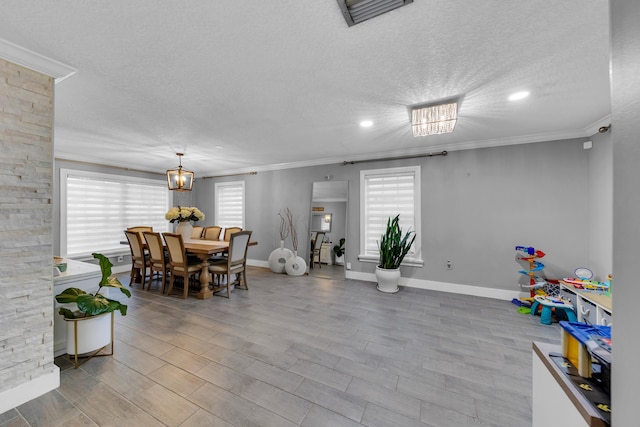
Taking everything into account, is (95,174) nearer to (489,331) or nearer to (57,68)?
(57,68)

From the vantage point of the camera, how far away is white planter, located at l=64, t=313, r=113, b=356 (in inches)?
78.6

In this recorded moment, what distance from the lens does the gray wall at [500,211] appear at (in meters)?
3.31

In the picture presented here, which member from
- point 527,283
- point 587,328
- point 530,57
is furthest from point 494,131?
point 587,328

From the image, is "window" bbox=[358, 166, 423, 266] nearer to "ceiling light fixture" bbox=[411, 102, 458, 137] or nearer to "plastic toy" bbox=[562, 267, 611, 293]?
"ceiling light fixture" bbox=[411, 102, 458, 137]

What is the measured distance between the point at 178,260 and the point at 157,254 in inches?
20.8

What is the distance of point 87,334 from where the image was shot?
2037mm

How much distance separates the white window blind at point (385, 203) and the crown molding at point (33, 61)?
156 inches

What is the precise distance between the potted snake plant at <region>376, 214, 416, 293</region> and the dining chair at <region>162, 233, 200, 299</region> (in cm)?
298

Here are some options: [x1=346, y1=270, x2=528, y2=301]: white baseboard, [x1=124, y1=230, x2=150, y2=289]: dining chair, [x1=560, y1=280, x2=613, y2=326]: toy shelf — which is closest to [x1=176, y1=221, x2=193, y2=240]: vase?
[x1=124, y1=230, x2=150, y2=289]: dining chair

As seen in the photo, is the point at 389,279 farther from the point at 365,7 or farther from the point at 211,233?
the point at 211,233

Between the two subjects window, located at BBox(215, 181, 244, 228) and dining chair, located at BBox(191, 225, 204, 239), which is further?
window, located at BBox(215, 181, 244, 228)

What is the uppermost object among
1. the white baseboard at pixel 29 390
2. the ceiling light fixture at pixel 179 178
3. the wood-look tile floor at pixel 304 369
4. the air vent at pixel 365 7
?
the air vent at pixel 365 7

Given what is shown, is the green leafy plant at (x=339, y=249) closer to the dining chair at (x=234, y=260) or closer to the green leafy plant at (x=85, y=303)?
the dining chair at (x=234, y=260)

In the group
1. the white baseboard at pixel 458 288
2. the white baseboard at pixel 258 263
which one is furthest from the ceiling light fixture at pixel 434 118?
the white baseboard at pixel 258 263
